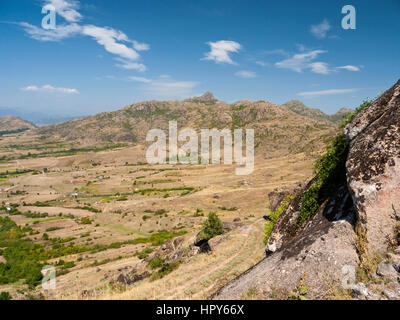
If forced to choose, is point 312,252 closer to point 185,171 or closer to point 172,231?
point 172,231

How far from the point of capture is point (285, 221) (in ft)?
43.8

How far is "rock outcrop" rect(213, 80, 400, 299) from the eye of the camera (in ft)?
24.8

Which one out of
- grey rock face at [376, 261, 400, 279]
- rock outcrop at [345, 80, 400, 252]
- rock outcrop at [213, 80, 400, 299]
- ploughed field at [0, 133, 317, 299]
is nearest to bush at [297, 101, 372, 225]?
rock outcrop at [213, 80, 400, 299]

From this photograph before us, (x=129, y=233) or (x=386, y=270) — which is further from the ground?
(x=386, y=270)

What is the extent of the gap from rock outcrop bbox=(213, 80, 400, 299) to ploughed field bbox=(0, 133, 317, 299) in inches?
209

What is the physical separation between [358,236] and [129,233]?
70.2 metres

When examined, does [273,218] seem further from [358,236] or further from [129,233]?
[129,233]

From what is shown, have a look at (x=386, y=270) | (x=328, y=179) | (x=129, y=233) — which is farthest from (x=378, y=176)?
(x=129, y=233)

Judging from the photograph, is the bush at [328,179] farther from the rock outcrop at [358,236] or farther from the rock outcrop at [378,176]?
the rock outcrop at [378,176]

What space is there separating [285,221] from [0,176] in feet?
765

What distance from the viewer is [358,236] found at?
822cm

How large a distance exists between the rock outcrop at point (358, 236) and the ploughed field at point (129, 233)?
5321mm

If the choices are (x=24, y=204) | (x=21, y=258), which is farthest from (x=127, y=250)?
(x=24, y=204)

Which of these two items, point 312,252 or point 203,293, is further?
point 203,293
